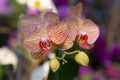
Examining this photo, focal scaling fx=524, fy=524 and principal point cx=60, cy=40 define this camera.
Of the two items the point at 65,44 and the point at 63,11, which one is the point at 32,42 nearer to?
the point at 65,44

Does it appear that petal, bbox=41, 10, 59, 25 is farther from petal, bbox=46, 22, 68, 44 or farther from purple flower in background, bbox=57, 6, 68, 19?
purple flower in background, bbox=57, 6, 68, 19

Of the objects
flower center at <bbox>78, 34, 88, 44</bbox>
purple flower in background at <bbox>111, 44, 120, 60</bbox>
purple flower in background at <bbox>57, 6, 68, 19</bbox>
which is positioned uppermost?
flower center at <bbox>78, 34, 88, 44</bbox>

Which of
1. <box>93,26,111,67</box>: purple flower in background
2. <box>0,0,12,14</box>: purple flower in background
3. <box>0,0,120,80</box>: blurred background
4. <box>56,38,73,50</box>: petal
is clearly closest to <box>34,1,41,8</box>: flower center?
<box>0,0,120,80</box>: blurred background

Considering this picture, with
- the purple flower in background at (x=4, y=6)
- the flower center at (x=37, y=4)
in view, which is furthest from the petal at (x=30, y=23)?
the purple flower in background at (x=4, y=6)

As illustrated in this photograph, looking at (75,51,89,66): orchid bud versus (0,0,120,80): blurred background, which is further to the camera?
(0,0,120,80): blurred background

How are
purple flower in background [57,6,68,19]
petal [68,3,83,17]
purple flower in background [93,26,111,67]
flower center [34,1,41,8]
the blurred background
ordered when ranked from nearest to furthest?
1. petal [68,3,83,17]
2. the blurred background
3. flower center [34,1,41,8]
4. purple flower in background [57,6,68,19]
5. purple flower in background [93,26,111,67]

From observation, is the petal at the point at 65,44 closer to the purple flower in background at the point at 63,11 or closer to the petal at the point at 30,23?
the petal at the point at 30,23

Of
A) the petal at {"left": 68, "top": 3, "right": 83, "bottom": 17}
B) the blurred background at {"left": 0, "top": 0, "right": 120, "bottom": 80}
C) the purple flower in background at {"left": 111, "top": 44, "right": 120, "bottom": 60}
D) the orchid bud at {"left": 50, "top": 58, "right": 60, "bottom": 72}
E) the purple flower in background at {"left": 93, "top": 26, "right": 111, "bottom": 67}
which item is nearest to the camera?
the orchid bud at {"left": 50, "top": 58, "right": 60, "bottom": 72}

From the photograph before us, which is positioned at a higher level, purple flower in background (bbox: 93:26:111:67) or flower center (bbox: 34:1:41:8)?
flower center (bbox: 34:1:41:8)
